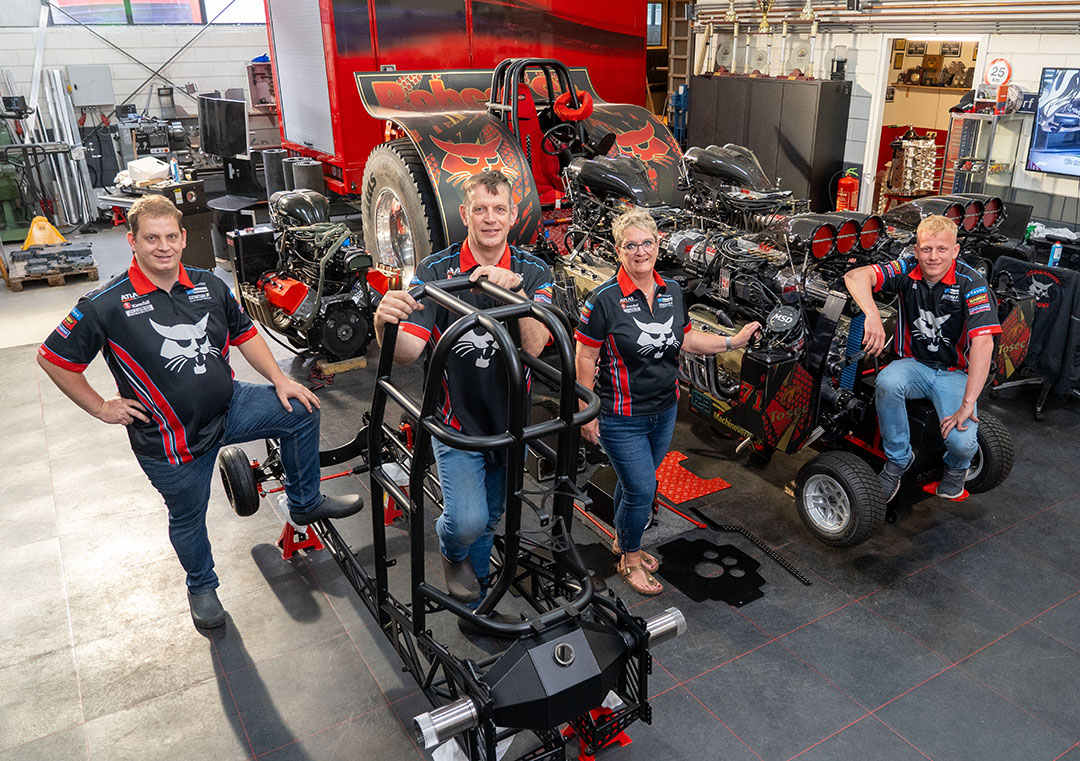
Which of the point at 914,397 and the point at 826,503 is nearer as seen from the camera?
the point at 914,397

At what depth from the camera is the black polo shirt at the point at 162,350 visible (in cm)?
282

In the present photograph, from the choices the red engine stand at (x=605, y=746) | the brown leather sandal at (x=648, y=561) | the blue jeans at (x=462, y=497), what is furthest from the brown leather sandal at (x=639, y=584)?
the blue jeans at (x=462, y=497)

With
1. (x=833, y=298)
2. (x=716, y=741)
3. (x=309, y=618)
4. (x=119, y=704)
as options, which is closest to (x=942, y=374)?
(x=833, y=298)

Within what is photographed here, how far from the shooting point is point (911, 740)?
275 centimetres

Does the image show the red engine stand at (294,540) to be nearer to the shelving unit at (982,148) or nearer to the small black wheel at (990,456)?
the small black wheel at (990,456)

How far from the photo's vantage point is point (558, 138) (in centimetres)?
633

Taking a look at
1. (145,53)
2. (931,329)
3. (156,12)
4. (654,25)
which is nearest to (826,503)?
(931,329)

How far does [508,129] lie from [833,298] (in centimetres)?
293

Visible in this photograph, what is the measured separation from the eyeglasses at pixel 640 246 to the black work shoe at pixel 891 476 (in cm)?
155

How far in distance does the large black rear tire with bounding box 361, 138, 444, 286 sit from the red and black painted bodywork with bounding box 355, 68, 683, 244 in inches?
8.5

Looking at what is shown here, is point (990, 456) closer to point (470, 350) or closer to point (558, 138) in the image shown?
point (470, 350)

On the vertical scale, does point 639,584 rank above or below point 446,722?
below

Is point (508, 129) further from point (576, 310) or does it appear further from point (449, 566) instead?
point (449, 566)

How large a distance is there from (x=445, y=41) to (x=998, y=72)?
14.9 ft
